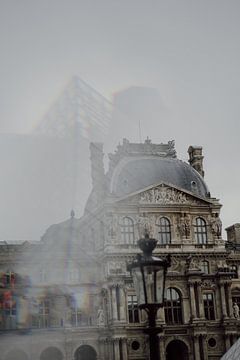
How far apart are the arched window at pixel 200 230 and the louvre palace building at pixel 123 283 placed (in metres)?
0.09

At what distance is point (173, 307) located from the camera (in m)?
50.6

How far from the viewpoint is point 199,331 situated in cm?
4959

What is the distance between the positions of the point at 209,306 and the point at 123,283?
25.2ft

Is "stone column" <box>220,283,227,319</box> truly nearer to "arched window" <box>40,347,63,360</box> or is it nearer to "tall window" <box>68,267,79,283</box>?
"tall window" <box>68,267,79,283</box>

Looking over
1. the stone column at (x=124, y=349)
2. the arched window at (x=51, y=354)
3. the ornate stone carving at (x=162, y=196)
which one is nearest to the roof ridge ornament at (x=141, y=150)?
the ornate stone carving at (x=162, y=196)

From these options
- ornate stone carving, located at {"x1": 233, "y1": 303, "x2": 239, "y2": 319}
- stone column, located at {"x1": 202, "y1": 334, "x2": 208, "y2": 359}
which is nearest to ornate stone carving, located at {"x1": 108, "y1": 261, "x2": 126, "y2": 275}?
stone column, located at {"x1": 202, "y1": 334, "x2": 208, "y2": 359}

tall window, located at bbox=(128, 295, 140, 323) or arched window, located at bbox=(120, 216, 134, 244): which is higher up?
arched window, located at bbox=(120, 216, 134, 244)

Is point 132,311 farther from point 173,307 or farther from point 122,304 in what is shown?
point 173,307

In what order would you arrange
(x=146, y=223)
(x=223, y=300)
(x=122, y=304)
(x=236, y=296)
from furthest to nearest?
1. (x=236, y=296)
2. (x=146, y=223)
3. (x=223, y=300)
4. (x=122, y=304)

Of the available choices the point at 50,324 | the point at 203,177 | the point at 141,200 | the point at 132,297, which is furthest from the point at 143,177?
the point at 50,324

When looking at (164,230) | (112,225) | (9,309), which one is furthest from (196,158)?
(9,309)

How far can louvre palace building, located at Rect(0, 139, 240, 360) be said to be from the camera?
4822 centimetres

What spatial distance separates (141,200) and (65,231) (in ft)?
42.6

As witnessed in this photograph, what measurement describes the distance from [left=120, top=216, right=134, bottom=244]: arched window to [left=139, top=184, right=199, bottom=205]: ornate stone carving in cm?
196
